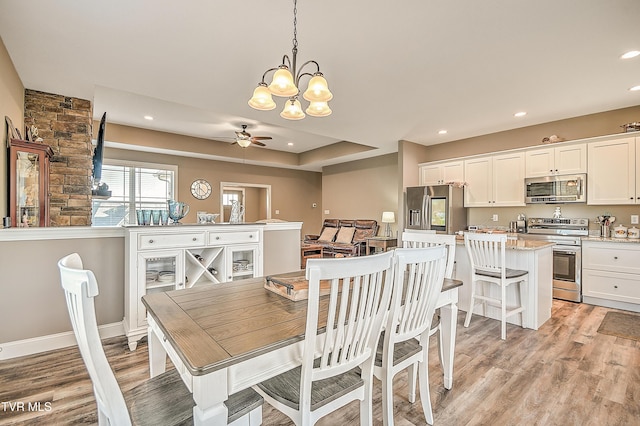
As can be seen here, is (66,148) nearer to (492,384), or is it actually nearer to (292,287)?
(292,287)

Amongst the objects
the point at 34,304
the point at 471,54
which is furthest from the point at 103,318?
the point at 471,54

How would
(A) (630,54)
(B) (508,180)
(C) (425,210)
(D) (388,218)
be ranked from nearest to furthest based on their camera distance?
1. (A) (630,54)
2. (B) (508,180)
3. (C) (425,210)
4. (D) (388,218)

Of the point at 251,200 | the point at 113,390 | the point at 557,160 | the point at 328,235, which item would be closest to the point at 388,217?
the point at 328,235

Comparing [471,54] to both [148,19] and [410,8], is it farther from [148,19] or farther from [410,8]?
[148,19]

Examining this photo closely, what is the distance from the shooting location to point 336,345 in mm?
1204

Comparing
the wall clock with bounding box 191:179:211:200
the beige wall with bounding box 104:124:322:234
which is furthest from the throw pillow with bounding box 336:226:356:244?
the wall clock with bounding box 191:179:211:200

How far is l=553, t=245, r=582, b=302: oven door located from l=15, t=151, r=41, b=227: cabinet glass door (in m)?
6.36

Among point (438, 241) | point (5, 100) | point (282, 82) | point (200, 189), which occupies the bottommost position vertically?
point (438, 241)

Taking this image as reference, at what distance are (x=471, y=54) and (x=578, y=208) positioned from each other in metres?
3.48

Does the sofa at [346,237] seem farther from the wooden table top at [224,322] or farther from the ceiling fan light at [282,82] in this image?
the wooden table top at [224,322]

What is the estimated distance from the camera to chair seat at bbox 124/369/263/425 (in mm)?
1055

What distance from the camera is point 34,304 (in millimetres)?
2549

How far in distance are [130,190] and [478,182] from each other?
7.13 m

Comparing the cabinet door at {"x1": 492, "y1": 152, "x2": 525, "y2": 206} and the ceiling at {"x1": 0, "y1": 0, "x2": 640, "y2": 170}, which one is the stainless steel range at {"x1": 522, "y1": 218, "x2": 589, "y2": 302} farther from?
the ceiling at {"x1": 0, "y1": 0, "x2": 640, "y2": 170}
